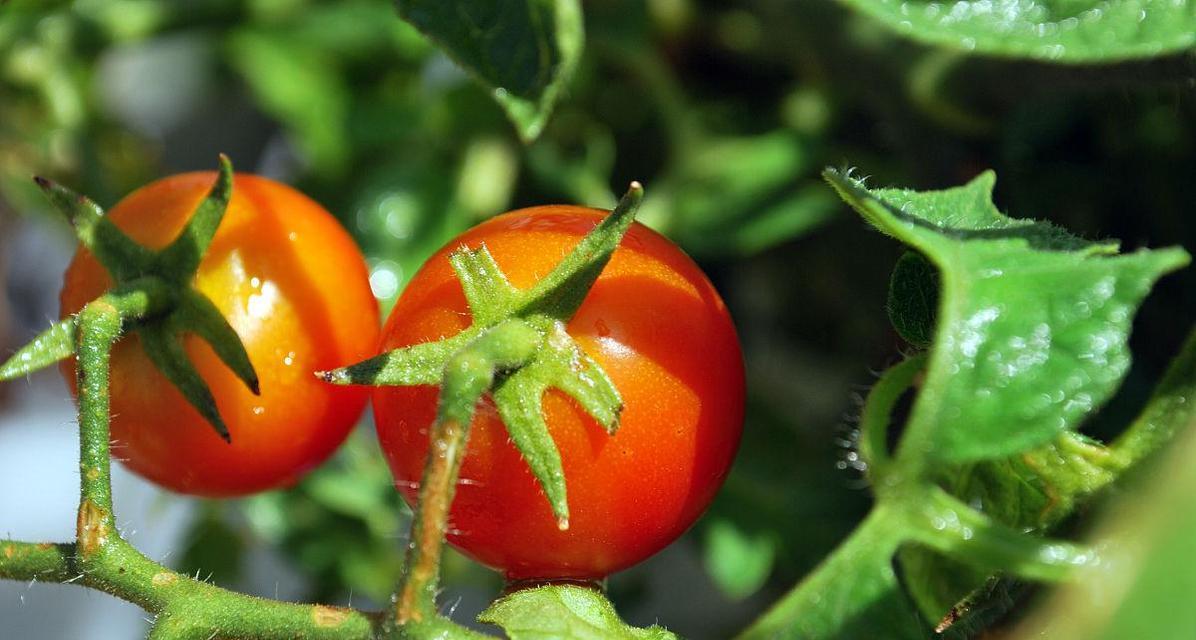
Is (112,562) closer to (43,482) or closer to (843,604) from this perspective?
(843,604)

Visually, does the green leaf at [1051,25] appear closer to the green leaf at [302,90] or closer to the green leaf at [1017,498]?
the green leaf at [1017,498]

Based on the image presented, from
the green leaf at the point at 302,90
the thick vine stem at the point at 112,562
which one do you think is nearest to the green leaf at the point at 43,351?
the thick vine stem at the point at 112,562

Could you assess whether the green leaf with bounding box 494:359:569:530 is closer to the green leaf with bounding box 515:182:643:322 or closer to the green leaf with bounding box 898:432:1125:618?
the green leaf with bounding box 515:182:643:322

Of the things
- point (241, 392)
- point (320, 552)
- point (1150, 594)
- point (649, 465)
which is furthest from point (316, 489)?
point (1150, 594)

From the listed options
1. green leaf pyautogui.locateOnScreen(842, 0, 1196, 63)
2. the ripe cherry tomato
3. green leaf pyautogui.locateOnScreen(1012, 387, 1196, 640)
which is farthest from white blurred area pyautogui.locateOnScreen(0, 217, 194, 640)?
green leaf pyautogui.locateOnScreen(1012, 387, 1196, 640)

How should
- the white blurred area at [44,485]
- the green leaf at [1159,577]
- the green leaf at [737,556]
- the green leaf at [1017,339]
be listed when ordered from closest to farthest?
the green leaf at [1159,577]
the green leaf at [1017,339]
the green leaf at [737,556]
the white blurred area at [44,485]

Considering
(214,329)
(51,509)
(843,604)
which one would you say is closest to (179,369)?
(214,329)

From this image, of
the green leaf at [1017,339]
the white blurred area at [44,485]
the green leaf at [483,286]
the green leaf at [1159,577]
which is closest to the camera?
the green leaf at [1159,577]
